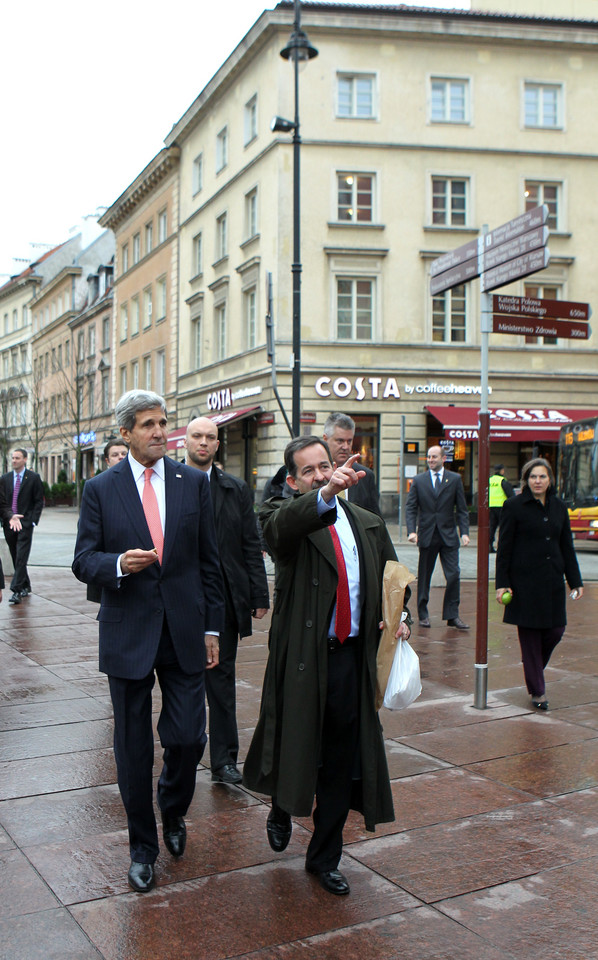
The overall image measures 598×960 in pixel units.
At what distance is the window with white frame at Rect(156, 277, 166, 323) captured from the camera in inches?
1622

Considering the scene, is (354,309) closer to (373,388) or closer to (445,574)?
(373,388)

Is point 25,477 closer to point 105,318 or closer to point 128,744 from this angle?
point 128,744

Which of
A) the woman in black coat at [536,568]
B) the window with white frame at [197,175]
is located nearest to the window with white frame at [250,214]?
the window with white frame at [197,175]

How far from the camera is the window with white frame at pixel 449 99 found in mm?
29328

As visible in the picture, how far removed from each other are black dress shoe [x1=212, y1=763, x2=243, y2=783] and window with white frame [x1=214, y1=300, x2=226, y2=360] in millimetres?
29423

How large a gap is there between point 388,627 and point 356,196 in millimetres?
27237

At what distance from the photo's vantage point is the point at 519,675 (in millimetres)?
7750

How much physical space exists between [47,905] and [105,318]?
2014 inches

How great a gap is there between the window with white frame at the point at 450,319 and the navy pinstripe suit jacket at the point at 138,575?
25.9 m

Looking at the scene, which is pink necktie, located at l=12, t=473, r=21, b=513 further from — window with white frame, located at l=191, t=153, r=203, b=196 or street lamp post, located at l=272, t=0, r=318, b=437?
window with white frame, located at l=191, t=153, r=203, b=196

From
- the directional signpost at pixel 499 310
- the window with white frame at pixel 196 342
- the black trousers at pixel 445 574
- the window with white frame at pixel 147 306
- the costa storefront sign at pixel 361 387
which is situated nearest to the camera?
the directional signpost at pixel 499 310

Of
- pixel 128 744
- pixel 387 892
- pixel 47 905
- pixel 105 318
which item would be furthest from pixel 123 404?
pixel 105 318

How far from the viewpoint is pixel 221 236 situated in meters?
34.2

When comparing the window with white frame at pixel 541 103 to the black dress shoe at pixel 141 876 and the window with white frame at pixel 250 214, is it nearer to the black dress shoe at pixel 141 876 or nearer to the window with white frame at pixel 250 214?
the window with white frame at pixel 250 214
